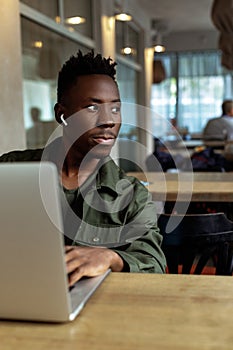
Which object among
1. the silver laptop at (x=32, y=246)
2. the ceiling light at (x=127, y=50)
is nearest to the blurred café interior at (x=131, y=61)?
the ceiling light at (x=127, y=50)

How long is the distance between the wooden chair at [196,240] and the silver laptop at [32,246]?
98 cm

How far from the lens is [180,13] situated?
10039 mm

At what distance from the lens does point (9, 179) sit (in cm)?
77

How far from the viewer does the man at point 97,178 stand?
50.3 inches

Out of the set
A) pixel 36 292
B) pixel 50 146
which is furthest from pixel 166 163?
pixel 36 292

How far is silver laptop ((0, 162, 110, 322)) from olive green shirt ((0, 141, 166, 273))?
0.41 m

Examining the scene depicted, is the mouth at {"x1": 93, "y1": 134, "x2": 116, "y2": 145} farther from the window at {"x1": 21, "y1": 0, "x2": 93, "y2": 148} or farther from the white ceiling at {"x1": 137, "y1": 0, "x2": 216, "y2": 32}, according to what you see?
the white ceiling at {"x1": 137, "y1": 0, "x2": 216, "y2": 32}

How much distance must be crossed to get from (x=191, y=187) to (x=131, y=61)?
6.37 metres

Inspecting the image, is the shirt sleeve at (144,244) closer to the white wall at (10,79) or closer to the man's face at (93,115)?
the man's face at (93,115)

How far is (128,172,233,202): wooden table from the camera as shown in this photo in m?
2.72

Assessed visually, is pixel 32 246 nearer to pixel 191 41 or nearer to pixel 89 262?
pixel 89 262

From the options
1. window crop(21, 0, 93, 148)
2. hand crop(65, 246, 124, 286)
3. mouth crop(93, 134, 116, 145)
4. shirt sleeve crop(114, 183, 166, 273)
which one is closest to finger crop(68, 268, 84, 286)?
hand crop(65, 246, 124, 286)

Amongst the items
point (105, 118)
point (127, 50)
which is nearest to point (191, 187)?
point (105, 118)

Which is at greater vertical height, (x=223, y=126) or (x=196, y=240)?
(x=223, y=126)
